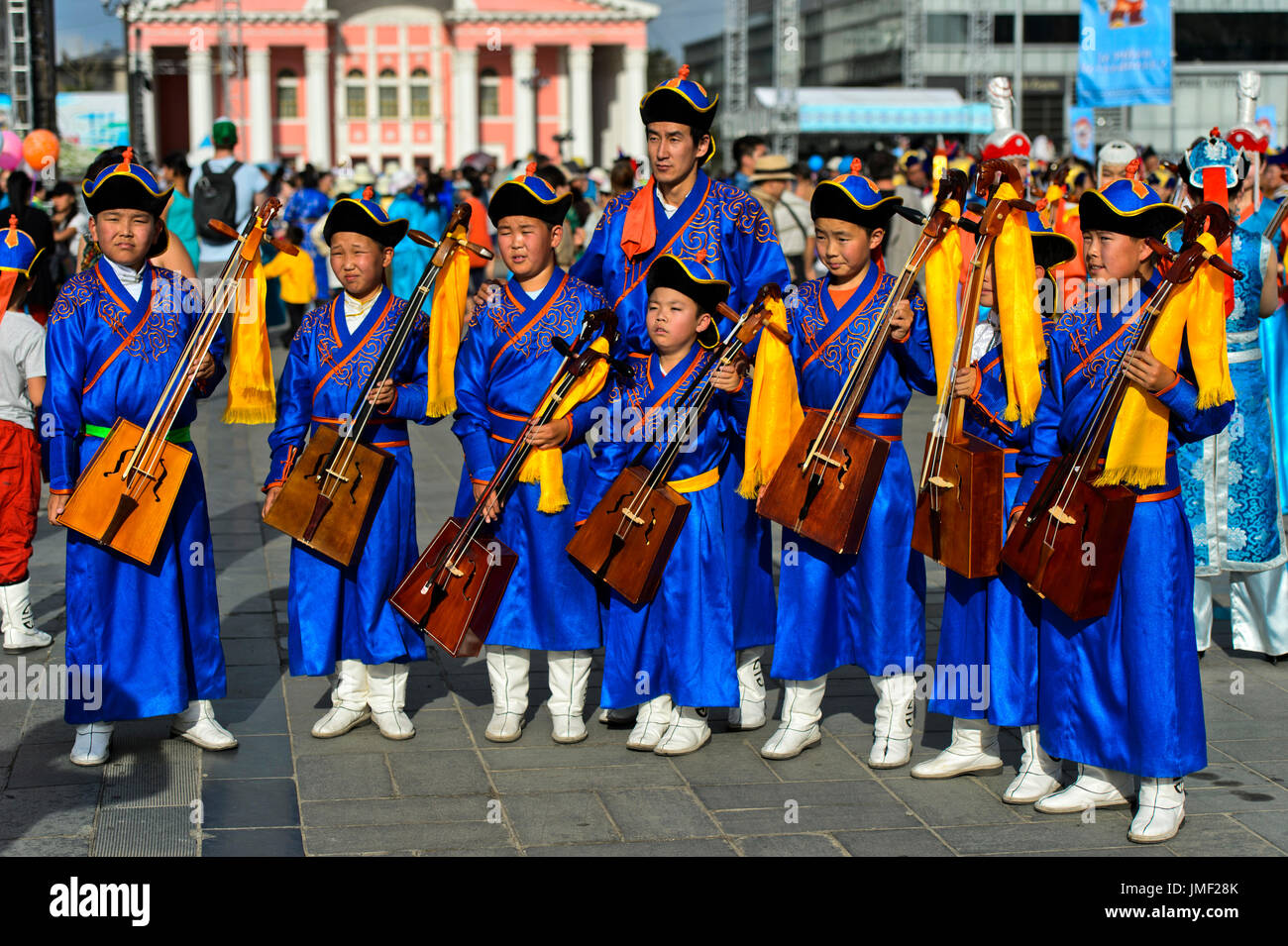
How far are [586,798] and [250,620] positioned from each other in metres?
2.64

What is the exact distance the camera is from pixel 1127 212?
4.23m

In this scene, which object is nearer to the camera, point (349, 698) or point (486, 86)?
point (349, 698)

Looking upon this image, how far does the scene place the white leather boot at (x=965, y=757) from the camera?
4.78 metres

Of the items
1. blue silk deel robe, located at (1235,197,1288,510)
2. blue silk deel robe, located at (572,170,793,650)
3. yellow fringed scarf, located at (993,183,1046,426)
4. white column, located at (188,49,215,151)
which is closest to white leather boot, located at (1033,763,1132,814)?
yellow fringed scarf, located at (993,183,1046,426)

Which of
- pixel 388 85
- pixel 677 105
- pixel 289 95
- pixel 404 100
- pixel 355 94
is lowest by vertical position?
pixel 677 105

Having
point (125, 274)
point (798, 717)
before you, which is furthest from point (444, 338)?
point (798, 717)

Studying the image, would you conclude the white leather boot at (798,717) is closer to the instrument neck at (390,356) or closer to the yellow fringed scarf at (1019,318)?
the yellow fringed scarf at (1019,318)

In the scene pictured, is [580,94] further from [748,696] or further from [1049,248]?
[1049,248]

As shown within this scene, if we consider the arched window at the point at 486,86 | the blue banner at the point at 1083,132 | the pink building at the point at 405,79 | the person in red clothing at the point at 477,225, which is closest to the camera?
the person in red clothing at the point at 477,225

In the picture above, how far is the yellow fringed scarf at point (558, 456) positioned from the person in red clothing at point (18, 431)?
6.50 feet

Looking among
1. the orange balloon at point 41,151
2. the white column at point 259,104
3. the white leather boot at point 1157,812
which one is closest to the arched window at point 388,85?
the white column at point 259,104

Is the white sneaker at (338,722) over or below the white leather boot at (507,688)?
below

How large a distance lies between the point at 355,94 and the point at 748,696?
2800 inches
